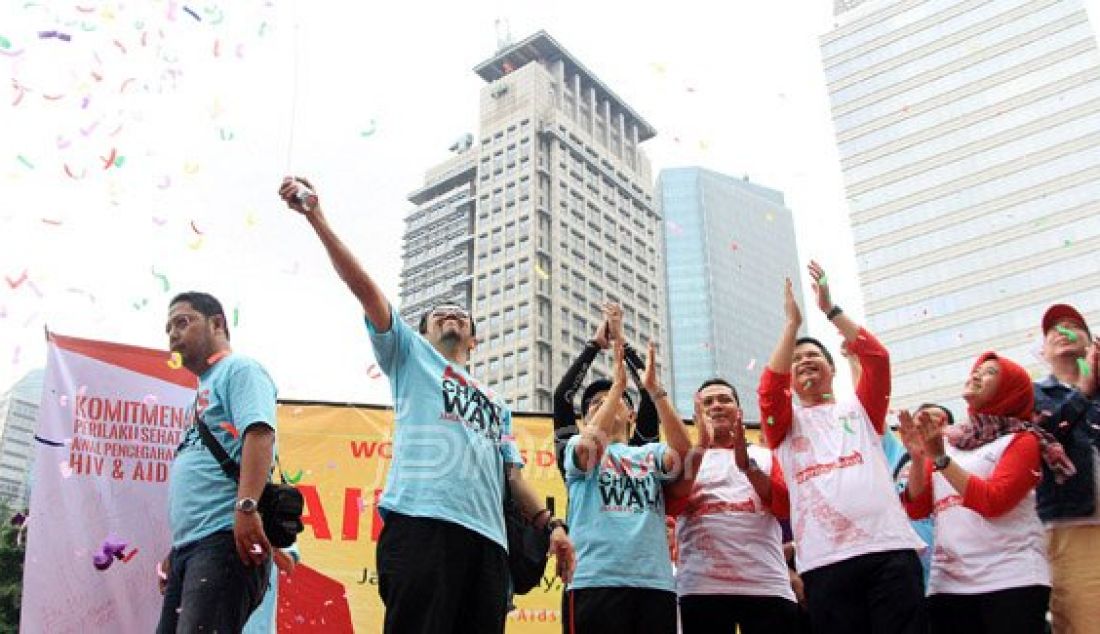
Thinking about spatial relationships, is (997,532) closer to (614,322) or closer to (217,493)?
(614,322)

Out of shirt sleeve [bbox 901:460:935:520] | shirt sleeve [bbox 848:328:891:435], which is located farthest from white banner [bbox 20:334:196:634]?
shirt sleeve [bbox 901:460:935:520]

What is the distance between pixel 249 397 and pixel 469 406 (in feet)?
2.65

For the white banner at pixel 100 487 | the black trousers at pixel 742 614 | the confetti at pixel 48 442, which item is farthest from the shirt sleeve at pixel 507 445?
the confetti at pixel 48 442

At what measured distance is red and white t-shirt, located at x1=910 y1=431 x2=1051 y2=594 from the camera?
11.6 ft

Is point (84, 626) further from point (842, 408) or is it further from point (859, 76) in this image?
point (859, 76)

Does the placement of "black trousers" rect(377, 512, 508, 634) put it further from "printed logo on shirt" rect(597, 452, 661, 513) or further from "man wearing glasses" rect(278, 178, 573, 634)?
"printed logo on shirt" rect(597, 452, 661, 513)

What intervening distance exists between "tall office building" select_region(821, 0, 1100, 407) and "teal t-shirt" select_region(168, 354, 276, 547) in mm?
63726

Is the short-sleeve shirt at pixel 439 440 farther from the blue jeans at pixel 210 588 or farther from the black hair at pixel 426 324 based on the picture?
the blue jeans at pixel 210 588

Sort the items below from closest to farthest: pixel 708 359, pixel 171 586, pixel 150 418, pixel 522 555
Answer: pixel 171 586
pixel 522 555
pixel 150 418
pixel 708 359

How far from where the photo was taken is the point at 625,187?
93562 mm

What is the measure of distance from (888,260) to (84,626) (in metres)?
74.4

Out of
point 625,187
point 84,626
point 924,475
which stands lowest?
point 84,626

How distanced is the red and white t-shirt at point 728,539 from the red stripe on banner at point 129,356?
3169mm

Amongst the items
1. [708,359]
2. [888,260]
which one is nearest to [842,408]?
[888,260]
